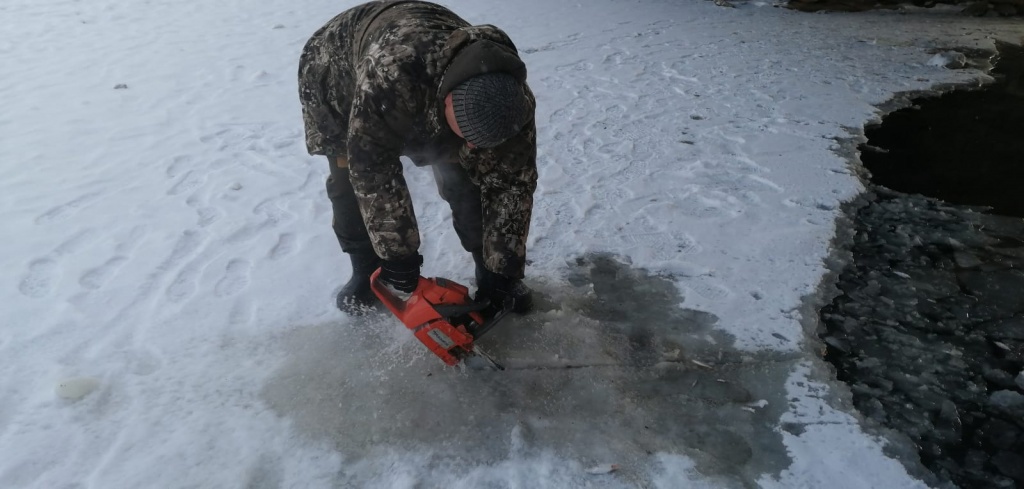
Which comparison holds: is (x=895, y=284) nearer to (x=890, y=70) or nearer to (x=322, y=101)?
(x=322, y=101)

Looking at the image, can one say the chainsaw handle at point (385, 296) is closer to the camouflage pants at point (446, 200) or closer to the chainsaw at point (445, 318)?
the chainsaw at point (445, 318)

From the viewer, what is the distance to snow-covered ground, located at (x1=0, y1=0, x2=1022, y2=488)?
6.89 ft

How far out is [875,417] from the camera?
2250mm

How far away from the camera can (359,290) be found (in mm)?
2809

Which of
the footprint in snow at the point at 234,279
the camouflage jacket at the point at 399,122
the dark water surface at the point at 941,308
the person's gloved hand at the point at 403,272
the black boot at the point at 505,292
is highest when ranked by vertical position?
the camouflage jacket at the point at 399,122

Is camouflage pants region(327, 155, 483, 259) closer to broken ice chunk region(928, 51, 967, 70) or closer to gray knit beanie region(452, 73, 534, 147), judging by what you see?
gray knit beanie region(452, 73, 534, 147)

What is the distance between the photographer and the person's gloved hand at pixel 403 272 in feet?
7.65

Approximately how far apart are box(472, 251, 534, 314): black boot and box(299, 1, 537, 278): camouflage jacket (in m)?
0.11

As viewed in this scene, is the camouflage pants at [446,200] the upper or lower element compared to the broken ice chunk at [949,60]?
upper

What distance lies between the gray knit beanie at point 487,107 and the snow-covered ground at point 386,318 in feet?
3.26

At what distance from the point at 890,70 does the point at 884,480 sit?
20.9 ft

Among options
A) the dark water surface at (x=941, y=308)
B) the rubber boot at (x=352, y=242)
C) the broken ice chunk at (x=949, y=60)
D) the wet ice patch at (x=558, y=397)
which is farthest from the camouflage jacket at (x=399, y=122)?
the broken ice chunk at (x=949, y=60)

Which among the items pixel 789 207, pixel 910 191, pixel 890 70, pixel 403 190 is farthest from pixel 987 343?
pixel 890 70

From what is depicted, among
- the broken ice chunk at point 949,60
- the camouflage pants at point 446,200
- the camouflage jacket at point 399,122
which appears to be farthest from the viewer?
the broken ice chunk at point 949,60
